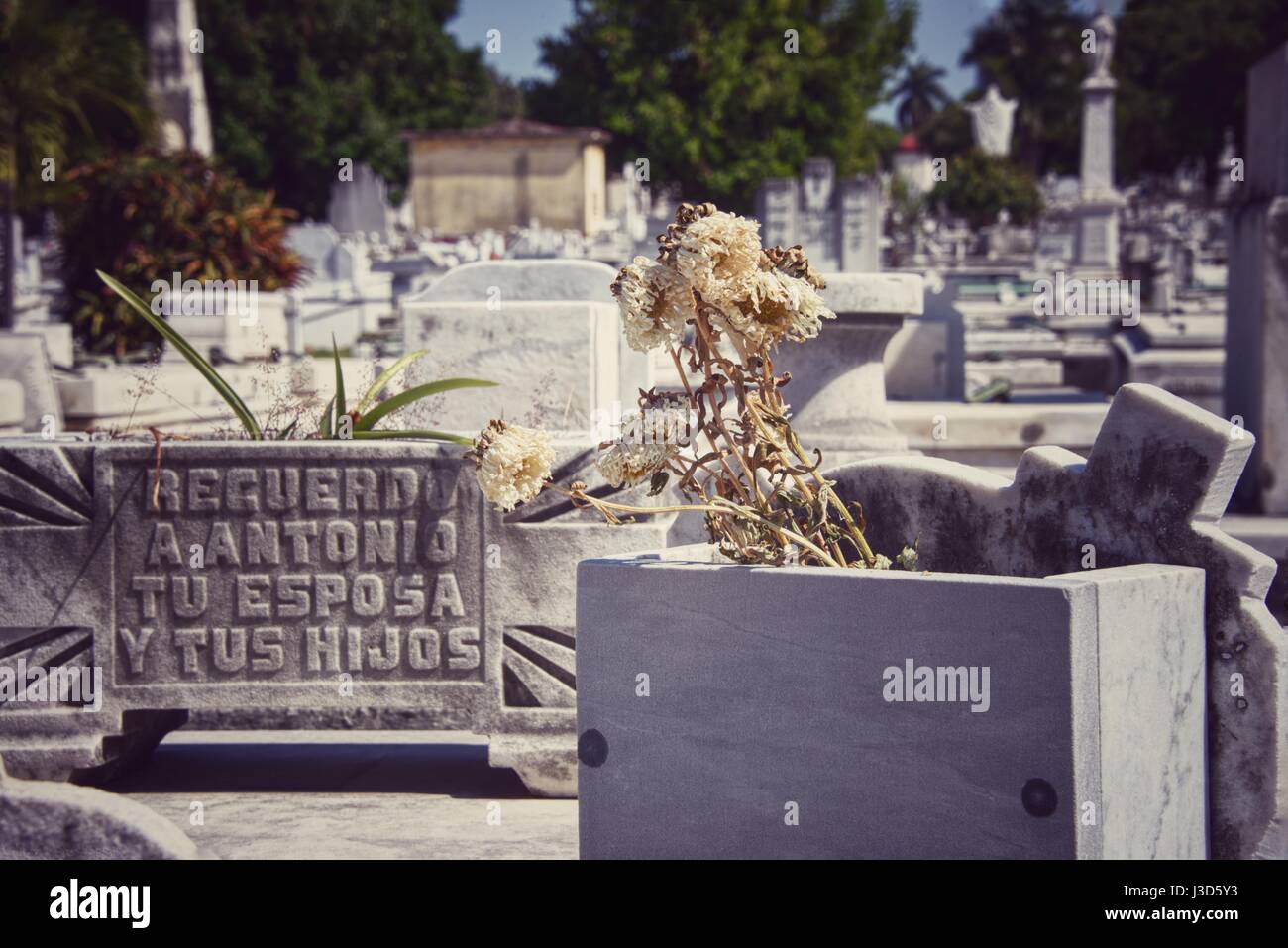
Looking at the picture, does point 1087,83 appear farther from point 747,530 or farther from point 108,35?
point 747,530

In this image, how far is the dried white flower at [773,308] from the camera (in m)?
2.95

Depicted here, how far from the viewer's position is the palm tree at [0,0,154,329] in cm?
1719

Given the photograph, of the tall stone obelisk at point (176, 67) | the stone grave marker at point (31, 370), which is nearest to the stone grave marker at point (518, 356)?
the stone grave marker at point (31, 370)

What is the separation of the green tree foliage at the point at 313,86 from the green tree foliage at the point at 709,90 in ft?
16.8

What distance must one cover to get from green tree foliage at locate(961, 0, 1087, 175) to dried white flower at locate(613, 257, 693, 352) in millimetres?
70771

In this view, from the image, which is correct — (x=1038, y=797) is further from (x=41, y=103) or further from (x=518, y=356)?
(x=41, y=103)

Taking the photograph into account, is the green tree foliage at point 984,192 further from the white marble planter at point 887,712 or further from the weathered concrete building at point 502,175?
the white marble planter at point 887,712

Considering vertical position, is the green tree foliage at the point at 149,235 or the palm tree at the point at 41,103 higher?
the palm tree at the point at 41,103

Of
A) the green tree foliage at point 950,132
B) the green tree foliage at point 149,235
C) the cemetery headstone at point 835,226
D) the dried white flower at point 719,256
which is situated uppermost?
the green tree foliage at point 950,132

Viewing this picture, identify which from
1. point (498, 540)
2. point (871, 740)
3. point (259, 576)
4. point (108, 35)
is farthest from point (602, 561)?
point (108, 35)

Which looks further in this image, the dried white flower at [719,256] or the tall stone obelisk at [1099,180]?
the tall stone obelisk at [1099,180]

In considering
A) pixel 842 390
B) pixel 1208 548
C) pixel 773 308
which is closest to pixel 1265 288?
pixel 842 390

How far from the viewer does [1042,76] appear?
233 ft
